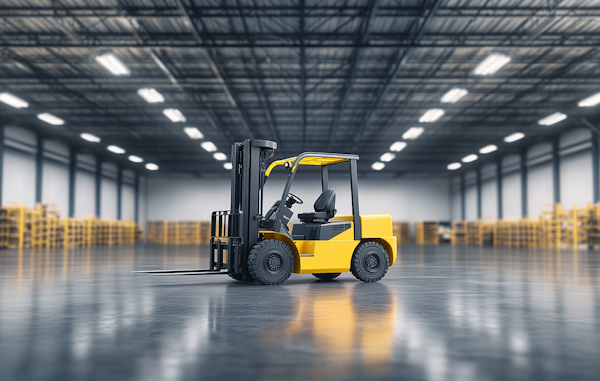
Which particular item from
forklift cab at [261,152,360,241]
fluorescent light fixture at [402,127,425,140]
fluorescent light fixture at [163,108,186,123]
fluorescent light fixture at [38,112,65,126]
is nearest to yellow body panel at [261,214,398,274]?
forklift cab at [261,152,360,241]

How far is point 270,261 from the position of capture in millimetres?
6797

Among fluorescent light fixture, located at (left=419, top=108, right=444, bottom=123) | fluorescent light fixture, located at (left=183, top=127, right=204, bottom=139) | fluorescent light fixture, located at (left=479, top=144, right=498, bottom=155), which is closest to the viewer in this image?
fluorescent light fixture, located at (left=419, top=108, right=444, bottom=123)

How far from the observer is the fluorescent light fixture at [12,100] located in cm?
1761

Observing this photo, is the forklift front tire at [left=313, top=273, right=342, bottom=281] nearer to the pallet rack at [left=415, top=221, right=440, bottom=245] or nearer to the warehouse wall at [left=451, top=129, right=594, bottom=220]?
the warehouse wall at [left=451, top=129, right=594, bottom=220]

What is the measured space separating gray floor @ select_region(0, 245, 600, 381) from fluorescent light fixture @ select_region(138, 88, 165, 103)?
12273 millimetres

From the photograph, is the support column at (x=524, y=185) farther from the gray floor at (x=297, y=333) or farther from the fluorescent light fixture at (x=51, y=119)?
the fluorescent light fixture at (x=51, y=119)

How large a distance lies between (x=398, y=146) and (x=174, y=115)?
13.2 m

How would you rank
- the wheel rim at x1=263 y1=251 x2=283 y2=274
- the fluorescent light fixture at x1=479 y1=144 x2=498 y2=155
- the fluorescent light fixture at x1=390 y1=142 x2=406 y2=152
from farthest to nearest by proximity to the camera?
1. the fluorescent light fixture at x1=479 y1=144 x2=498 y2=155
2. the fluorescent light fixture at x1=390 y1=142 x2=406 y2=152
3. the wheel rim at x1=263 y1=251 x2=283 y2=274

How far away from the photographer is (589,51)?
1523 cm

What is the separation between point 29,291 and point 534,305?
243 inches

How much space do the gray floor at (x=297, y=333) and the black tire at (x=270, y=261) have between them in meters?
0.21

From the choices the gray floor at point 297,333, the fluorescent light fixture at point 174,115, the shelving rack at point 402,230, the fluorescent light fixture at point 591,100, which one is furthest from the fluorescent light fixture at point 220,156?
the gray floor at point 297,333

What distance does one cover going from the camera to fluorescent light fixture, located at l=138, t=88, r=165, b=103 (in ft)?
58.7

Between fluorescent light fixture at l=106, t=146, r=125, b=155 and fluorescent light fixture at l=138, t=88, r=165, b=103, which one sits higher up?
fluorescent light fixture at l=138, t=88, r=165, b=103
